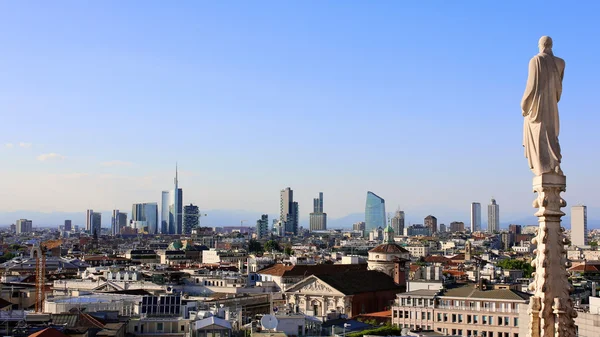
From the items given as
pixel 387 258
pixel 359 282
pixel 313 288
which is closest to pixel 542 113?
pixel 313 288

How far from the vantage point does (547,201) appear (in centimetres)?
845

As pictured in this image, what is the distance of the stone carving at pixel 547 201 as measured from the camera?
8.31 m

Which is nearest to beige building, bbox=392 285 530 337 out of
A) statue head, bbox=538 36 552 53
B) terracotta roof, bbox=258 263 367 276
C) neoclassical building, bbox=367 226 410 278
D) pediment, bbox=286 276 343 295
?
pediment, bbox=286 276 343 295

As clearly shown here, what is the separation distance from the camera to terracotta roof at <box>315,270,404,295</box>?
286 feet

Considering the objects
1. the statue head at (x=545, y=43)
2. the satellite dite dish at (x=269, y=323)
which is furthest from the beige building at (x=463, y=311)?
the statue head at (x=545, y=43)

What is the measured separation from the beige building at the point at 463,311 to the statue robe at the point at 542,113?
5559cm

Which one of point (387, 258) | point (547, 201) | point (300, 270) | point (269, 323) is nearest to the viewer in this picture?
point (547, 201)

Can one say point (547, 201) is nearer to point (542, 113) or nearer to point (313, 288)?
point (542, 113)

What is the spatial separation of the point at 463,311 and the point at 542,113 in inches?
2401

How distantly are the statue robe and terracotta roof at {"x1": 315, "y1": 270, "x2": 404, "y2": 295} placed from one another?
77978 mm

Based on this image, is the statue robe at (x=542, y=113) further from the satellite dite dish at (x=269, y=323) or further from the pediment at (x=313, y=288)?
the pediment at (x=313, y=288)

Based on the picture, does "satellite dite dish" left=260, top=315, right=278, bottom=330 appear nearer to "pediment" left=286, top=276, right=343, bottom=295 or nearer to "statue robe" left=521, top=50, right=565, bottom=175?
"pediment" left=286, top=276, right=343, bottom=295

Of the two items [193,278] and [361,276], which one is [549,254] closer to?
[361,276]

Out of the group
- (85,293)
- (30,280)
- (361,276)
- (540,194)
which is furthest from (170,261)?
(540,194)
